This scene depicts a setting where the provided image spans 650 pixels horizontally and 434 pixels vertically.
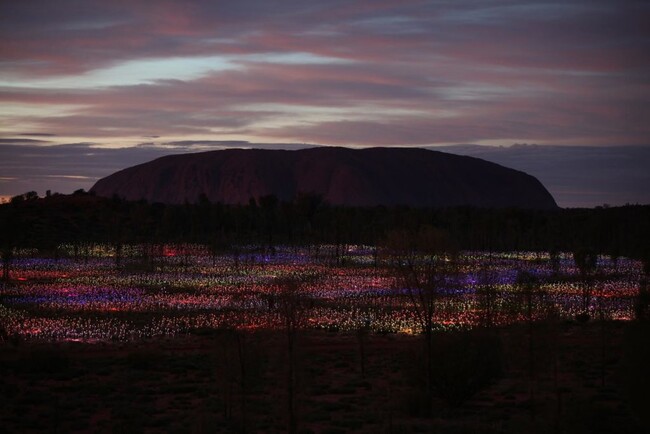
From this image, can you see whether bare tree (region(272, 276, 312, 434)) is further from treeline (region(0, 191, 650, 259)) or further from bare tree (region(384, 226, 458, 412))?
treeline (region(0, 191, 650, 259))

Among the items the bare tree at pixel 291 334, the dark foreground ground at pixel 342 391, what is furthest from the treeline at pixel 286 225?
the bare tree at pixel 291 334

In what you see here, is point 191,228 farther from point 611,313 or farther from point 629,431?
point 629,431

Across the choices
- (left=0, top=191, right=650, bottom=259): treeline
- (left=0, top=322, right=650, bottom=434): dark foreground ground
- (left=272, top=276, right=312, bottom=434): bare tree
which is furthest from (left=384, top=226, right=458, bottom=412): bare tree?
(left=0, top=191, right=650, bottom=259): treeline

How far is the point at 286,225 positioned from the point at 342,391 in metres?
124

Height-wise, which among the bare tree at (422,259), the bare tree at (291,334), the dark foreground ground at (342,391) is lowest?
the dark foreground ground at (342,391)

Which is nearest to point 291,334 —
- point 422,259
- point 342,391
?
point 422,259

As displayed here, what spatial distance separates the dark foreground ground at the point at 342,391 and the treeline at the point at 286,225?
89.2m

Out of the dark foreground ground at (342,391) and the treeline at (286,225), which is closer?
the dark foreground ground at (342,391)

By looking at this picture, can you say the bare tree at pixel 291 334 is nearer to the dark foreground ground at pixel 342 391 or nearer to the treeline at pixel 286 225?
the dark foreground ground at pixel 342 391

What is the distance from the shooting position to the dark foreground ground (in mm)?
21734

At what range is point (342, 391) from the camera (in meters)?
29.6

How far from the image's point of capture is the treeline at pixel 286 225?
127812mm

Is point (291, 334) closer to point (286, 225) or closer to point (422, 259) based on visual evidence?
point (422, 259)

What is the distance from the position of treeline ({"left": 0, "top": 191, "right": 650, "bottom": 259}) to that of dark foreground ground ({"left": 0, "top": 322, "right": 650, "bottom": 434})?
8921 cm
